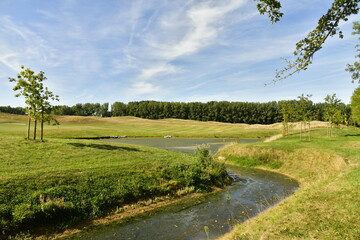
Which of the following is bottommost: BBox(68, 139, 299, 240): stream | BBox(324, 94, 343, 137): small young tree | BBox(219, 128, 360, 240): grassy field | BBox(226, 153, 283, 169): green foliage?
BBox(68, 139, 299, 240): stream

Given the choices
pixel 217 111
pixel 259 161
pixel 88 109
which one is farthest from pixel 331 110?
pixel 88 109

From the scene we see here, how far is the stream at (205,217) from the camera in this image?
9.99 metres

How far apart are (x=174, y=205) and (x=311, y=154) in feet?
54.9

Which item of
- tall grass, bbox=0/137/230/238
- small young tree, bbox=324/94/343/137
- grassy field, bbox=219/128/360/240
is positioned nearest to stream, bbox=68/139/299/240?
grassy field, bbox=219/128/360/240

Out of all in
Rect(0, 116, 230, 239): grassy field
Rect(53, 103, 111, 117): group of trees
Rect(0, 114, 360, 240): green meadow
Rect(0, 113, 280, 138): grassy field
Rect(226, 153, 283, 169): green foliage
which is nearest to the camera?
Rect(0, 114, 360, 240): green meadow

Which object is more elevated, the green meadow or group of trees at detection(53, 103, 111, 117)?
group of trees at detection(53, 103, 111, 117)

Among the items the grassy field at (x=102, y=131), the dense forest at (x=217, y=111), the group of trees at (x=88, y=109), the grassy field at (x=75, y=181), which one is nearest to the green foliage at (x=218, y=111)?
the dense forest at (x=217, y=111)

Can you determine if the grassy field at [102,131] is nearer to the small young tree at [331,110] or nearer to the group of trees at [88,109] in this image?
the small young tree at [331,110]

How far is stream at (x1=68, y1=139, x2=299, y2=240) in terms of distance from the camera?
9.99 meters

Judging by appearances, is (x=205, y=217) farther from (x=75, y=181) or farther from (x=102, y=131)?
(x=102, y=131)

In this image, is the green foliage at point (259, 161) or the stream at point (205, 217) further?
the green foliage at point (259, 161)

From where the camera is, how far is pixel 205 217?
39.1 feet

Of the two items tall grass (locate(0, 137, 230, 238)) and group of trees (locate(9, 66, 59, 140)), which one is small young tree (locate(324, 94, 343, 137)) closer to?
tall grass (locate(0, 137, 230, 238))

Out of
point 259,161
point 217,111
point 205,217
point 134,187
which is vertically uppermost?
point 217,111
